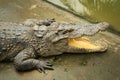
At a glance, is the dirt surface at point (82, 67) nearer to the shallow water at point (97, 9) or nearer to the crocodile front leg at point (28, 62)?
the crocodile front leg at point (28, 62)

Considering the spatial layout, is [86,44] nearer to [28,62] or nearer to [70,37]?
[70,37]

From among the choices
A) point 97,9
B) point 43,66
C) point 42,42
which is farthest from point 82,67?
point 97,9

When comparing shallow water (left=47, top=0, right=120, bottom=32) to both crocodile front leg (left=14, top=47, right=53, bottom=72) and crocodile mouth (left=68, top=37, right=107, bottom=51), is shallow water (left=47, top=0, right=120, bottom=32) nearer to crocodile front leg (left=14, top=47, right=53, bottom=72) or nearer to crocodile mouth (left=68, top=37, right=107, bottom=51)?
crocodile mouth (left=68, top=37, right=107, bottom=51)

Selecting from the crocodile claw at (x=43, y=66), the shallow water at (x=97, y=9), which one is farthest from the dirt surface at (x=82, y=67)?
the shallow water at (x=97, y=9)

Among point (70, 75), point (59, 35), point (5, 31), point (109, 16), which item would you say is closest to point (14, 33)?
point (5, 31)

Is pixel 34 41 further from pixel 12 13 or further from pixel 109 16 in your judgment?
pixel 109 16

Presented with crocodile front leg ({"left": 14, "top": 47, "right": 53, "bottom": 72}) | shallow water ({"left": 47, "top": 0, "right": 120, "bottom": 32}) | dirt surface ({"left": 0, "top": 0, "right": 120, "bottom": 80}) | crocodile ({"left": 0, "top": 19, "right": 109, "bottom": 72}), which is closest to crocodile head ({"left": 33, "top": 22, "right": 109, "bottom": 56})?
crocodile ({"left": 0, "top": 19, "right": 109, "bottom": 72})
